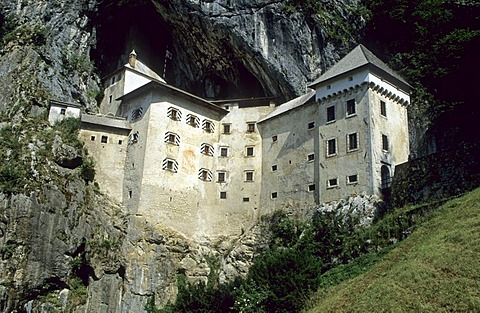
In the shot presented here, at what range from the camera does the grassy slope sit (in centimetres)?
2161

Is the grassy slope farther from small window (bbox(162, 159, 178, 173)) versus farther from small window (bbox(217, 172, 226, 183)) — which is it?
small window (bbox(162, 159, 178, 173))


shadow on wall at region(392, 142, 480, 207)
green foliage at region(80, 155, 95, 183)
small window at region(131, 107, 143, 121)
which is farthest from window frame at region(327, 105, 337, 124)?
green foliage at region(80, 155, 95, 183)

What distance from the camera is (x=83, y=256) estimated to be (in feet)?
132

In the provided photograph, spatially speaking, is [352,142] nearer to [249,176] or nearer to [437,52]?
[437,52]

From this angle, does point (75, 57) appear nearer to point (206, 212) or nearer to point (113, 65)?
point (113, 65)

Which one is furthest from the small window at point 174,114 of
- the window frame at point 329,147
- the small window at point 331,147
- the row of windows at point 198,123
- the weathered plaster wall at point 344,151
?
the small window at point 331,147

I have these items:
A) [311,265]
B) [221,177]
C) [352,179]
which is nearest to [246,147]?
[221,177]

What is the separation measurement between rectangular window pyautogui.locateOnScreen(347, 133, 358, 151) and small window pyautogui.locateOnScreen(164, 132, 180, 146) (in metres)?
14.3

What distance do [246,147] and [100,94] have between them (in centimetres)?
1612

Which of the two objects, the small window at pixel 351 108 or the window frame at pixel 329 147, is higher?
the small window at pixel 351 108

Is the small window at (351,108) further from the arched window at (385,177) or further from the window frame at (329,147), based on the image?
the arched window at (385,177)

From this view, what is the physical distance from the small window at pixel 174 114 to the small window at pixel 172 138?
1.48 m

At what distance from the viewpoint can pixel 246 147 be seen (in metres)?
46.4

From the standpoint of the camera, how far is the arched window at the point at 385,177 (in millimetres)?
36656
